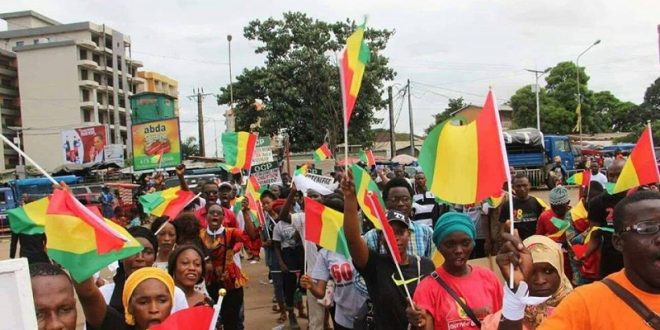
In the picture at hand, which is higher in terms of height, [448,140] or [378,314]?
[448,140]

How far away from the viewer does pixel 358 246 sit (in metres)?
3.20

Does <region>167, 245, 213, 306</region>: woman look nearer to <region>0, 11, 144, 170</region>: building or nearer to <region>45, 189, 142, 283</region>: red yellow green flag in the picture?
<region>45, 189, 142, 283</region>: red yellow green flag

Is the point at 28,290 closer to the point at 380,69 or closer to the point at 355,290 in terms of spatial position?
the point at 355,290

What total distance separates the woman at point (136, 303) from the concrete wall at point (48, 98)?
63112 mm

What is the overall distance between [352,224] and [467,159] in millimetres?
692

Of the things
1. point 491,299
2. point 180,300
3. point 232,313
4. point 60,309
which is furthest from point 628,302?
point 232,313

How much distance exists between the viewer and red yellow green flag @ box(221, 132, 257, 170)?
310 inches

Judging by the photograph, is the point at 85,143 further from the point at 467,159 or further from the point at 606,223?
the point at 467,159

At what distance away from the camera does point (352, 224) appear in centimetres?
316

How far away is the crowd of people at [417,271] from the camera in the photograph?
1.74 meters

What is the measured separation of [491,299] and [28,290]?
79.5 inches

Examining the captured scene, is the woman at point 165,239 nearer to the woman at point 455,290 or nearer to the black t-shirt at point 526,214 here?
the woman at point 455,290

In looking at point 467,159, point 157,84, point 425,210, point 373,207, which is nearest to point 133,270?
point 373,207

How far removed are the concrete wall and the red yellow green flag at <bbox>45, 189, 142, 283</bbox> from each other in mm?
63021
